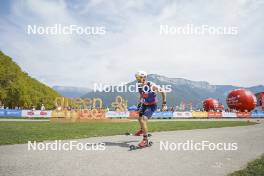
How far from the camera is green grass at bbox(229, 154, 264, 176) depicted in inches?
238

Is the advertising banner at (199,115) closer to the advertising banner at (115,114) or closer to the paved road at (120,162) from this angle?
the advertising banner at (115,114)

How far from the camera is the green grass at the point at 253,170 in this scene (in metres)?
6.04

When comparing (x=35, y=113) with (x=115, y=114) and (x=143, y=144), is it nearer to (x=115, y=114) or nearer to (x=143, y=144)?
(x=115, y=114)

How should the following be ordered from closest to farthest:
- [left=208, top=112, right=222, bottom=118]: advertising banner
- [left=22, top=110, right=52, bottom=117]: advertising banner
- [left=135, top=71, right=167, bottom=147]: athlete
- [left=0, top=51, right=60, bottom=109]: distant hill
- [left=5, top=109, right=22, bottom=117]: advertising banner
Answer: [left=135, top=71, right=167, bottom=147]: athlete
[left=5, top=109, right=22, bottom=117]: advertising banner
[left=22, top=110, right=52, bottom=117]: advertising banner
[left=208, top=112, right=222, bottom=118]: advertising banner
[left=0, top=51, right=60, bottom=109]: distant hill

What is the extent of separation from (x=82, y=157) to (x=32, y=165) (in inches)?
54.2

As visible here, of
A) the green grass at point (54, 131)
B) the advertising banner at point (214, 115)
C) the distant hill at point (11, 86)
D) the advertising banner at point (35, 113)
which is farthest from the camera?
the distant hill at point (11, 86)

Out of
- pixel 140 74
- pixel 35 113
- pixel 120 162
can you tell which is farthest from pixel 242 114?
pixel 120 162

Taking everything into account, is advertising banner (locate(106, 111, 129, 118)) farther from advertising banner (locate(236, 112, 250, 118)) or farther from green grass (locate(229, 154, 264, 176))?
green grass (locate(229, 154, 264, 176))

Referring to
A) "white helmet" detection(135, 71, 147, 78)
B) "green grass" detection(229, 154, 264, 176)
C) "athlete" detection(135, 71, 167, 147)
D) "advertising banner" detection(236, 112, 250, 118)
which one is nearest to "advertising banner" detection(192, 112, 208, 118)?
"advertising banner" detection(236, 112, 250, 118)

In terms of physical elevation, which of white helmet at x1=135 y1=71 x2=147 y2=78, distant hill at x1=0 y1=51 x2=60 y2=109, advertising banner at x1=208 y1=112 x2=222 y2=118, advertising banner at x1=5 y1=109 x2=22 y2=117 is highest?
distant hill at x1=0 y1=51 x2=60 y2=109

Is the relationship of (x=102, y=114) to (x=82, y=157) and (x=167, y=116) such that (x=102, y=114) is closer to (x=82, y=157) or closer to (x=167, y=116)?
(x=167, y=116)

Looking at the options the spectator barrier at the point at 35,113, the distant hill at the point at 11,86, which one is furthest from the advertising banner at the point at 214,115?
the distant hill at the point at 11,86

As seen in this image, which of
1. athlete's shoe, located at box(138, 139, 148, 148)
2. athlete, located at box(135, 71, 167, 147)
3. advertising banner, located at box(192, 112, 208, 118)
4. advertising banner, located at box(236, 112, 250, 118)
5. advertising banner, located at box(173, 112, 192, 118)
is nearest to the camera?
athlete's shoe, located at box(138, 139, 148, 148)

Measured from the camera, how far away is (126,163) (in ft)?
22.8
